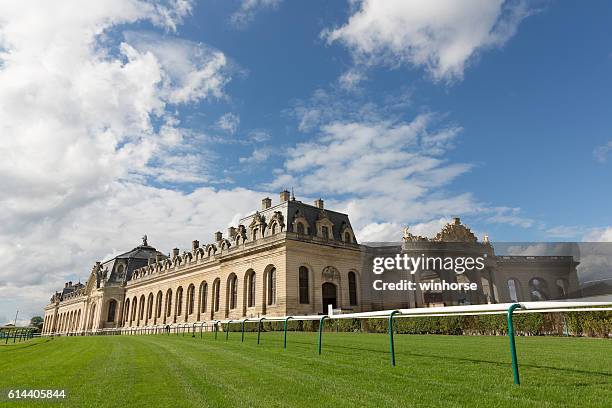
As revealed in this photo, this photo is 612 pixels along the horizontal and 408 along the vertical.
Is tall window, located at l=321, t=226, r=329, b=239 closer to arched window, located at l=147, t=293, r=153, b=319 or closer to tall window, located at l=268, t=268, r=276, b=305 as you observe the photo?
tall window, located at l=268, t=268, r=276, b=305

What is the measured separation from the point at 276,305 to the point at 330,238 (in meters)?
10.3

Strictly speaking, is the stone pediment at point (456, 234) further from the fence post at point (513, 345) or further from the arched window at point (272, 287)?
the fence post at point (513, 345)

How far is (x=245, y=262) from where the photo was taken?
45.9 meters

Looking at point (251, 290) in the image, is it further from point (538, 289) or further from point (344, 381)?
point (344, 381)

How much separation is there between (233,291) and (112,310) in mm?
46592

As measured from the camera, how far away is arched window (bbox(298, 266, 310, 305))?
41.1m

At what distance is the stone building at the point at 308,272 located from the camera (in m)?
41.5

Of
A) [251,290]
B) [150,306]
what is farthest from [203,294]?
[150,306]

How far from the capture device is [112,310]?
265 ft

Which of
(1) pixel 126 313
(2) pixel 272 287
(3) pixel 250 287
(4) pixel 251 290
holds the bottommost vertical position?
(1) pixel 126 313

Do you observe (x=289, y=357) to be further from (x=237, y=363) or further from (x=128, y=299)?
(x=128, y=299)

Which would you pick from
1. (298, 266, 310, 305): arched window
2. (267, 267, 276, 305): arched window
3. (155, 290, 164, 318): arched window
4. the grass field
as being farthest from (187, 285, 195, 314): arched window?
the grass field

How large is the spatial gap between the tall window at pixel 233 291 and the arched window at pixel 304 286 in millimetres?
10203

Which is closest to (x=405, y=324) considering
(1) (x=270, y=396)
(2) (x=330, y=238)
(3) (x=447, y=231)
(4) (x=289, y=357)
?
(4) (x=289, y=357)
